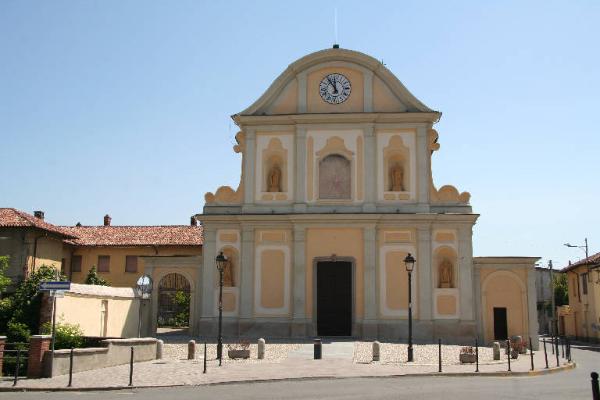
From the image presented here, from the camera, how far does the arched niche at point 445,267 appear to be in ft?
105

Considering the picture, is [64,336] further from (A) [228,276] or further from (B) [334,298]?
(B) [334,298]

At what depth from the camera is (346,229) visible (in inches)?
1266

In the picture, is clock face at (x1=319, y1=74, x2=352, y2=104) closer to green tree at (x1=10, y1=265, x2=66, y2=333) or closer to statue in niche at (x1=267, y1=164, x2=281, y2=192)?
statue in niche at (x1=267, y1=164, x2=281, y2=192)

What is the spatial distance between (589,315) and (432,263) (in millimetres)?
22428

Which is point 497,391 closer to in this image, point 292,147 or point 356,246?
point 356,246

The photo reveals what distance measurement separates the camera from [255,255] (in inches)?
1277

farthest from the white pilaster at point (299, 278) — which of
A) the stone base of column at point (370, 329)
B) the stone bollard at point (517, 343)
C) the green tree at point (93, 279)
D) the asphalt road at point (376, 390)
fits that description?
the green tree at point (93, 279)

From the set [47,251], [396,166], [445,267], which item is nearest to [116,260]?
[47,251]

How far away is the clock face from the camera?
33.5 metres

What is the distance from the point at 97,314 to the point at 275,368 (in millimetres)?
10644

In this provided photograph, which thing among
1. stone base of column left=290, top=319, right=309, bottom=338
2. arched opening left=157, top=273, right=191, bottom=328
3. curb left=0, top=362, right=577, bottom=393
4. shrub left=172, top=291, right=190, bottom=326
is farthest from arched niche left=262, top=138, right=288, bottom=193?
curb left=0, top=362, right=577, bottom=393

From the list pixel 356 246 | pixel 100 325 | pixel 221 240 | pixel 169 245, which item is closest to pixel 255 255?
pixel 221 240

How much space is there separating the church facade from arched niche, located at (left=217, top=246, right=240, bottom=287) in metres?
0.05

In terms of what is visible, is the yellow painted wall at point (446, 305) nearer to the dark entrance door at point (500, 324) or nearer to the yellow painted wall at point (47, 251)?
the dark entrance door at point (500, 324)
